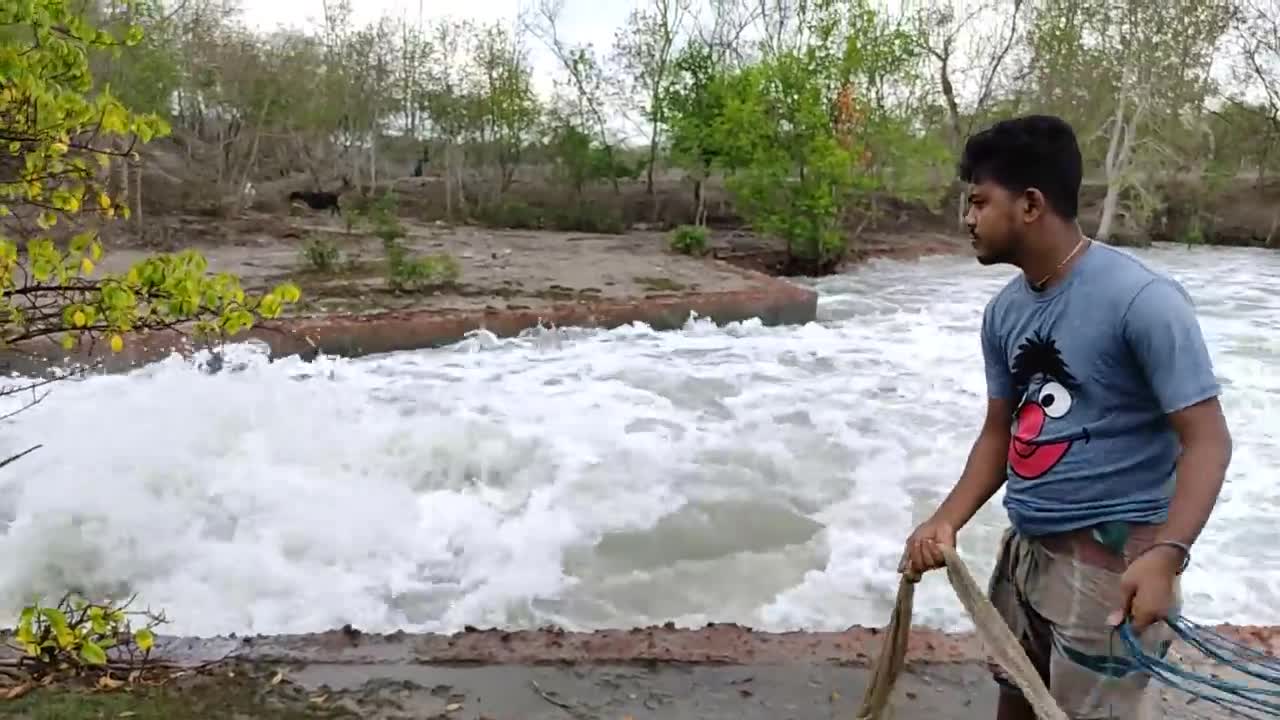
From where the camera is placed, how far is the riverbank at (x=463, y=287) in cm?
975

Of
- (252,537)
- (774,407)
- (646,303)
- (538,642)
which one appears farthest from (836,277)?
(538,642)

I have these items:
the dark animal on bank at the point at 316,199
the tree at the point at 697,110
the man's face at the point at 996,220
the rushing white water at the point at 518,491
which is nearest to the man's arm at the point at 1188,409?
the man's face at the point at 996,220

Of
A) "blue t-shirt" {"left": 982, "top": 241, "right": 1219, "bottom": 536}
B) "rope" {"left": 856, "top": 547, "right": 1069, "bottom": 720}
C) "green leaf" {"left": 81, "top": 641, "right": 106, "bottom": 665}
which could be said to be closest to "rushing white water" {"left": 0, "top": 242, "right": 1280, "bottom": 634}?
"green leaf" {"left": 81, "top": 641, "right": 106, "bottom": 665}

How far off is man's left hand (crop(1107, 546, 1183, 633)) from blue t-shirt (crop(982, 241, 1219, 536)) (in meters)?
0.16

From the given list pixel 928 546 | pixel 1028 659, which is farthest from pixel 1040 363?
pixel 1028 659

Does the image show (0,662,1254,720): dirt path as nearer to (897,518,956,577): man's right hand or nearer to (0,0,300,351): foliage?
(897,518,956,577): man's right hand

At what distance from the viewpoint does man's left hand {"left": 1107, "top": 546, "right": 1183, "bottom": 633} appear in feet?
5.43

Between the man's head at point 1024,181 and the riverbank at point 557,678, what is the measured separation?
1.55 m

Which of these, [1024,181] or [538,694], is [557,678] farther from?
[1024,181]

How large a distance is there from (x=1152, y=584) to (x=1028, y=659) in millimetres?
309

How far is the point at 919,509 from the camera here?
620 centimetres

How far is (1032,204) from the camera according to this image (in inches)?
73.3

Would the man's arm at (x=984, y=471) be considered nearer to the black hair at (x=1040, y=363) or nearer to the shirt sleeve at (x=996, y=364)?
the shirt sleeve at (x=996, y=364)

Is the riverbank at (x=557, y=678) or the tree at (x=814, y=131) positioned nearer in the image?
the riverbank at (x=557, y=678)
